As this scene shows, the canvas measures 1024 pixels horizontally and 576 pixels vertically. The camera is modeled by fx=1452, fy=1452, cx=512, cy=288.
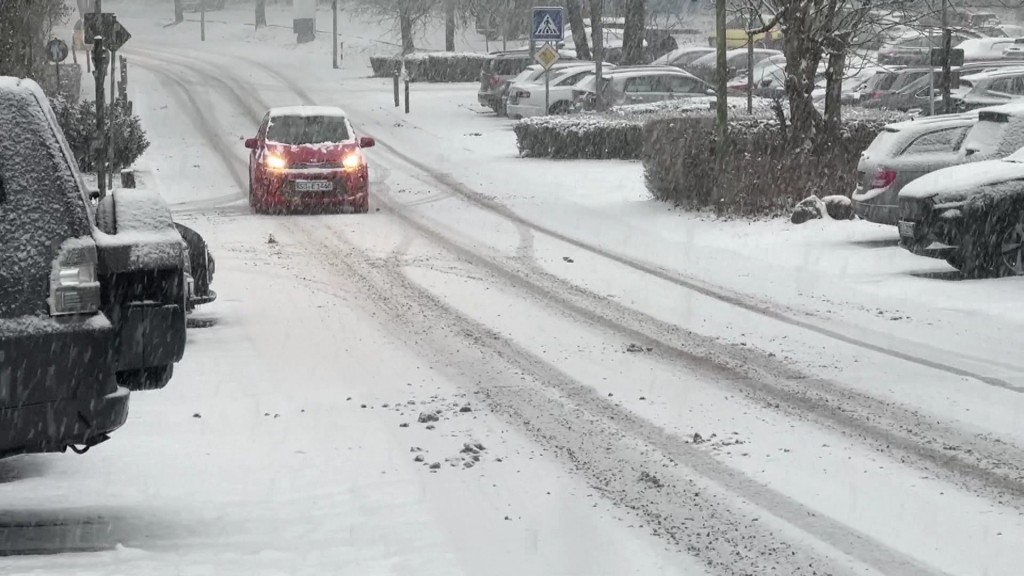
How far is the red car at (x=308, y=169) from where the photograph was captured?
20719 mm

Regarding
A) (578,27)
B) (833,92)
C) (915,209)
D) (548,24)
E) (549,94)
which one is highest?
(578,27)

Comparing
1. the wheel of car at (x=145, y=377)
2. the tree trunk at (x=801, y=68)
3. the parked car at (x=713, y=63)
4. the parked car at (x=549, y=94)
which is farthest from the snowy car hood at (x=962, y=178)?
the parked car at (x=713, y=63)

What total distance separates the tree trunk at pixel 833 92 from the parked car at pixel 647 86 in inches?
512

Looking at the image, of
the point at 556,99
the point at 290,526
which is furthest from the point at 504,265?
the point at 556,99

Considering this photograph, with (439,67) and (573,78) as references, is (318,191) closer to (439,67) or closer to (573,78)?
(573,78)

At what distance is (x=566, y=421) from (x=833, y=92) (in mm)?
14097

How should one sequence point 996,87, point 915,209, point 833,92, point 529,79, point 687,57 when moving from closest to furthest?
point 915,209
point 833,92
point 996,87
point 529,79
point 687,57

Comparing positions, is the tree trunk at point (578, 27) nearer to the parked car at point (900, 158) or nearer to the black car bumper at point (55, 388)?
the parked car at point (900, 158)

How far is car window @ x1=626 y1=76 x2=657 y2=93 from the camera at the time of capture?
3444cm

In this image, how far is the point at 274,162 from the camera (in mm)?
20984

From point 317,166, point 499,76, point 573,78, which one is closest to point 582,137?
point 573,78

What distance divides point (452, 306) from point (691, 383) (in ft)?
12.6

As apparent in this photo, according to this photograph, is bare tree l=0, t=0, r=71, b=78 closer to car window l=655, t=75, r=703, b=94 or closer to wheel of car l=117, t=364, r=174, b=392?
car window l=655, t=75, r=703, b=94

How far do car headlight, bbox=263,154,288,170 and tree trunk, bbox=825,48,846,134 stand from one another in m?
7.81
